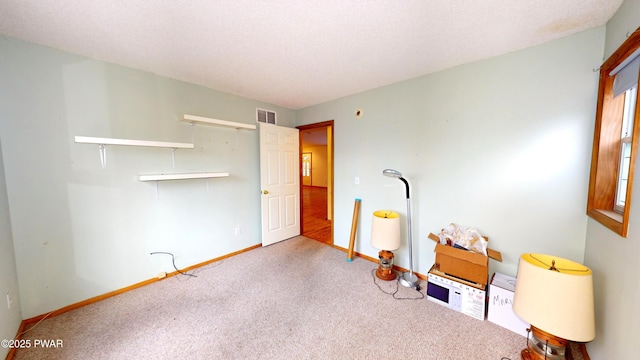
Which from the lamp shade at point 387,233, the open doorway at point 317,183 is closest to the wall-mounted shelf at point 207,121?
the open doorway at point 317,183

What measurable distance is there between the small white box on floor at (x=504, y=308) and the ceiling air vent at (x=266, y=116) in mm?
3353

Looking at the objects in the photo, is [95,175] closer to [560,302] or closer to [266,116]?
[266,116]

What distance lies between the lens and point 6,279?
1.50m

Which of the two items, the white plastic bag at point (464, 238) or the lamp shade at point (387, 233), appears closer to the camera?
the white plastic bag at point (464, 238)

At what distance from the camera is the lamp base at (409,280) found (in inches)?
89.7

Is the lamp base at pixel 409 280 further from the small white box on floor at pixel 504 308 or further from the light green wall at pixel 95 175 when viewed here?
the light green wall at pixel 95 175

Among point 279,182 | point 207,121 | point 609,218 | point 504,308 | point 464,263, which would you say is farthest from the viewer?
point 279,182

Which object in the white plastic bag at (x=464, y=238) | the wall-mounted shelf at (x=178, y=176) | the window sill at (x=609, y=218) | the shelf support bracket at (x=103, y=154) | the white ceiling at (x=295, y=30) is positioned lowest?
the white plastic bag at (x=464, y=238)

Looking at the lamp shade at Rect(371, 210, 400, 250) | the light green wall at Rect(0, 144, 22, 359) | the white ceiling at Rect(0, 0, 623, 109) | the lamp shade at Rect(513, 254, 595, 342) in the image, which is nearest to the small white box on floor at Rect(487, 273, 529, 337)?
the lamp shade at Rect(513, 254, 595, 342)

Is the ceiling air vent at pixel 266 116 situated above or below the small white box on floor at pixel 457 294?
above

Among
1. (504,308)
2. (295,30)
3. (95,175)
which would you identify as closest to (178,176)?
(95,175)

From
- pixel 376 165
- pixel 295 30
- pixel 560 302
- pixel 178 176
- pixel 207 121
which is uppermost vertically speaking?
pixel 295 30

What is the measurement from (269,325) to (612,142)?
2845 mm

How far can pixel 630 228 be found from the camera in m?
1.06
